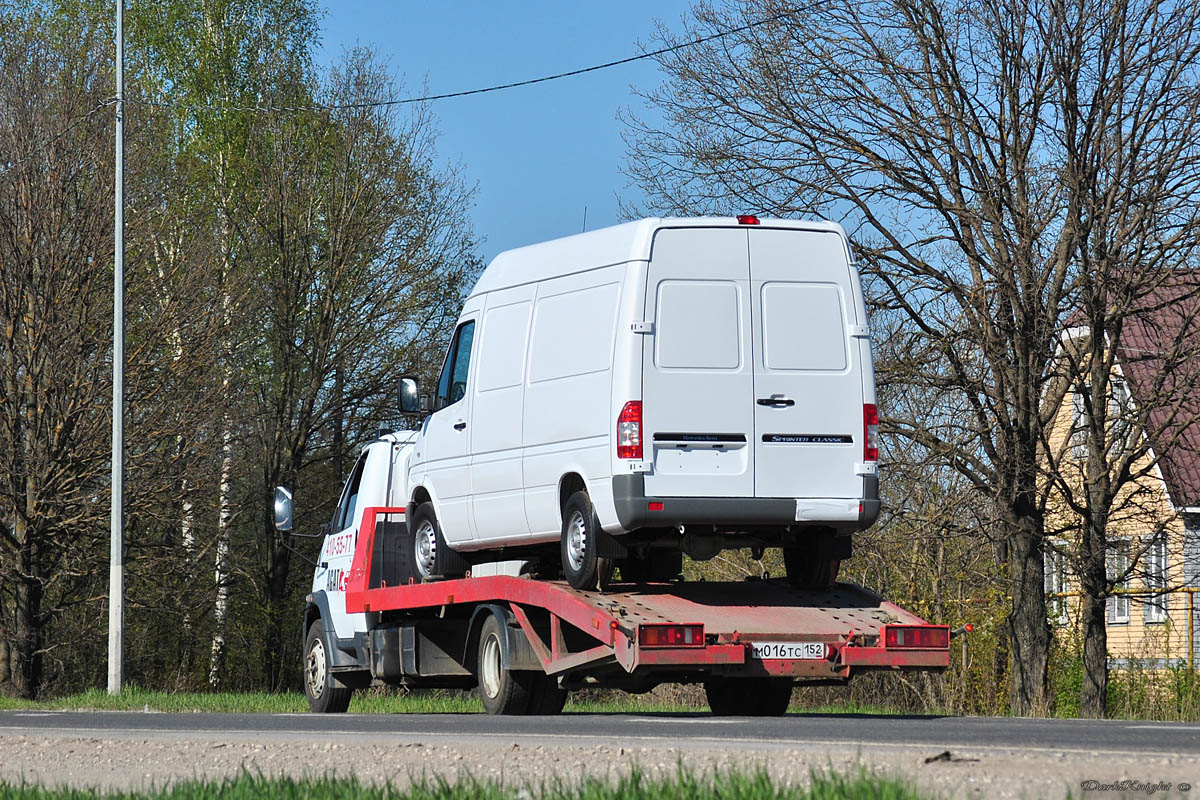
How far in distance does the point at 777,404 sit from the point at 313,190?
2440 centimetres

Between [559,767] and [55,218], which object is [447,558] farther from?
[55,218]

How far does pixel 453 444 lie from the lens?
14.4 m

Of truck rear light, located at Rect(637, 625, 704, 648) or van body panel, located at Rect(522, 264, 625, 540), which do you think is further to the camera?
van body panel, located at Rect(522, 264, 625, 540)

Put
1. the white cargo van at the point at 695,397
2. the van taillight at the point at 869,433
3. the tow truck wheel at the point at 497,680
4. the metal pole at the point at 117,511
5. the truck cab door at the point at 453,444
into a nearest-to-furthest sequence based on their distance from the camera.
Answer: the white cargo van at the point at 695,397, the van taillight at the point at 869,433, the tow truck wheel at the point at 497,680, the truck cab door at the point at 453,444, the metal pole at the point at 117,511

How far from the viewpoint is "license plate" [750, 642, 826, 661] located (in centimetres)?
1173

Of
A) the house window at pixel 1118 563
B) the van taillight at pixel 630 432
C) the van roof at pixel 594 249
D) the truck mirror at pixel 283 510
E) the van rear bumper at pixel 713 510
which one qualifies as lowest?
the house window at pixel 1118 563

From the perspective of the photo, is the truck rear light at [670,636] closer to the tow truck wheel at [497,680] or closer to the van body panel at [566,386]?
the van body panel at [566,386]

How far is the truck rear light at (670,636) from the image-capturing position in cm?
1147

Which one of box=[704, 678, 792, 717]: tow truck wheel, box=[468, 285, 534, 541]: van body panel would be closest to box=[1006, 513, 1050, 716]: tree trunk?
box=[704, 678, 792, 717]: tow truck wheel

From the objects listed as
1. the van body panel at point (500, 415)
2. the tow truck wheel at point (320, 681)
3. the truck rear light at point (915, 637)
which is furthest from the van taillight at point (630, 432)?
the tow truck wheel at point (320, 681)

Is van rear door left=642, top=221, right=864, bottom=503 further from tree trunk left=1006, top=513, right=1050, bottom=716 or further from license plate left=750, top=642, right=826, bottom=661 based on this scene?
tree trunk left=1006, top=513, right=1050, bottom=716

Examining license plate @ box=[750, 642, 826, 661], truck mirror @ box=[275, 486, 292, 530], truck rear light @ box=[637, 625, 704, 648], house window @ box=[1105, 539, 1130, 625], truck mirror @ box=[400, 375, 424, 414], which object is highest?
truck mirror @ box=[400, 375, 424, 414]

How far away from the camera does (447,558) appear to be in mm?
14750

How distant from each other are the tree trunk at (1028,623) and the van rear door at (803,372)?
869 cm
